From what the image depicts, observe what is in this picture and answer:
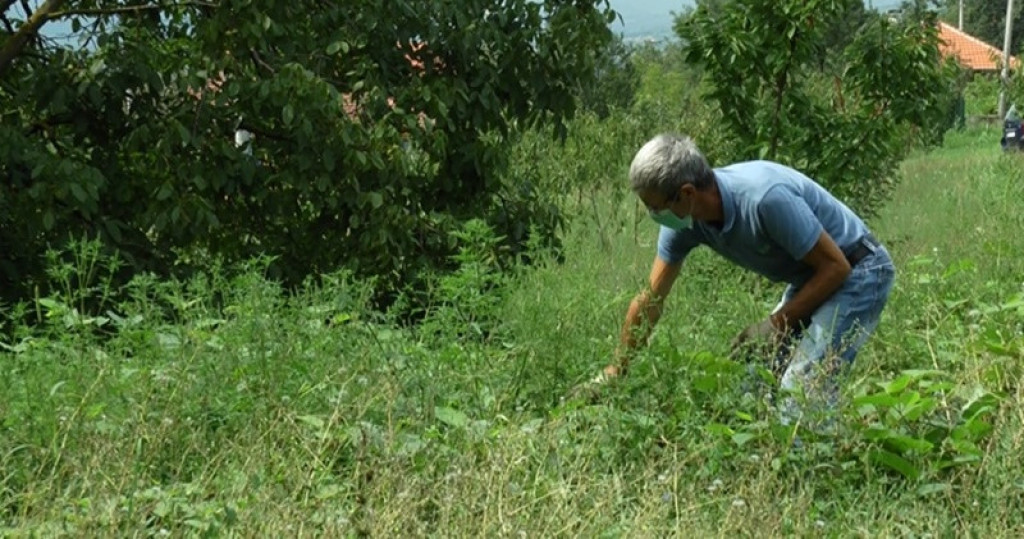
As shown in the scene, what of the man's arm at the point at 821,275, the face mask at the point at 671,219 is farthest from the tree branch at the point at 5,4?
the man's arm at the point at 821,275

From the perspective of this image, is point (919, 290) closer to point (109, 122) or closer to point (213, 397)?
point (213, 397)

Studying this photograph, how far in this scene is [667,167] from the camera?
480 cm

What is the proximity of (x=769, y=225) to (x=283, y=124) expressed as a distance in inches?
157

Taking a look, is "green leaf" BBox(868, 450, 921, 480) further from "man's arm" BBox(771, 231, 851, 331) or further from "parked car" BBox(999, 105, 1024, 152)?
"parked car" BBox(999, 105, 1024, 152)

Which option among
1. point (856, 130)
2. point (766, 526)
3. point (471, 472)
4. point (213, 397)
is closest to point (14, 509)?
point (213, 397)

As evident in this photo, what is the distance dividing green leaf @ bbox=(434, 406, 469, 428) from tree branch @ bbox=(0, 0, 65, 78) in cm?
435

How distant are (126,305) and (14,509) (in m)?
0.81

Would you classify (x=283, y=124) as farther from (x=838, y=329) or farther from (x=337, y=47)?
(x=838, y=329)

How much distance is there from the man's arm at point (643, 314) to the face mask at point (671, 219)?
10.6 inches

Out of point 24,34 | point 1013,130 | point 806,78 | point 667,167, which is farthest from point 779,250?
point 1013,130

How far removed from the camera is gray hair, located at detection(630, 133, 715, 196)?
481cm

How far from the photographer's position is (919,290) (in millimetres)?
7078

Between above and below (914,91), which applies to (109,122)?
above

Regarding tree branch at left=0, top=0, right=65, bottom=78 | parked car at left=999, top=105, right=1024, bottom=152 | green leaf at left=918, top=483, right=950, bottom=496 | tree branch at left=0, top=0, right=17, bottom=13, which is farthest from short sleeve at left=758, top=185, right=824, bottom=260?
parked car at left=999, top=105, right=1024, bottom=152
